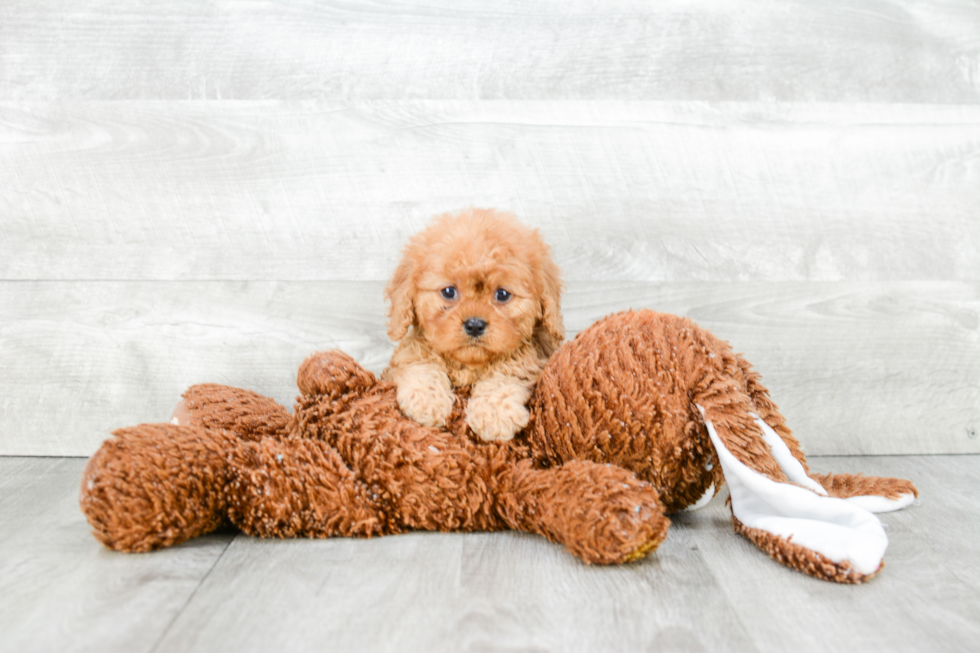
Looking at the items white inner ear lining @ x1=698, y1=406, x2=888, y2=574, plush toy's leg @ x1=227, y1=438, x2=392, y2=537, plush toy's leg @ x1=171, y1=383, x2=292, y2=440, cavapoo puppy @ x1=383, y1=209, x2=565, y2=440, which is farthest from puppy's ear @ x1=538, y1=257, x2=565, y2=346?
plush toy's leg @ x1=171, y1=383, x2=292, y2=440

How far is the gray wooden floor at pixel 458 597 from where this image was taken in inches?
28.3

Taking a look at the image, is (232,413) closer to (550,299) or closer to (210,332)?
(210,332)

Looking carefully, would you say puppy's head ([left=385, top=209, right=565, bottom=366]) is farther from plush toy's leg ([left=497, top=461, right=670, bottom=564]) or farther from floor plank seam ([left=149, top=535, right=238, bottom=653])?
floor plank seam ([left=149, top=535, right=238, bottom=653])

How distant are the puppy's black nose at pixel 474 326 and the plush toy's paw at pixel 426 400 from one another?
0.10 meters

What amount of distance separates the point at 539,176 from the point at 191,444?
771 mm

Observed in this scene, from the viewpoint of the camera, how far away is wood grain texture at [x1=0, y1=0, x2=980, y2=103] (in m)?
1.33

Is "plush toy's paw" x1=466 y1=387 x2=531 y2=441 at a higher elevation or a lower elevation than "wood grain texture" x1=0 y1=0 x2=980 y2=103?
lower

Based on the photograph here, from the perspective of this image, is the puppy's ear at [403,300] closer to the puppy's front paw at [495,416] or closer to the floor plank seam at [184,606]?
the puppy's front paw at [495,416]

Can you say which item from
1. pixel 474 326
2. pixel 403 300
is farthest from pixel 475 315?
pixel 403 300

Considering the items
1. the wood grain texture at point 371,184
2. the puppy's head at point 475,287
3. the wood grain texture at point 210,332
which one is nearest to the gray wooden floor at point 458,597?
the puppy's head at point 475,287

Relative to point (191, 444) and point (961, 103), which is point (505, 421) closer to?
point (191, 444)

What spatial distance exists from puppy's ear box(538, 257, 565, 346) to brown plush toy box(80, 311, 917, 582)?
32 millimetres

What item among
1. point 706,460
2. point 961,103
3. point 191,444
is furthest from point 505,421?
point 961,103

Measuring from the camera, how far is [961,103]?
1.43m
